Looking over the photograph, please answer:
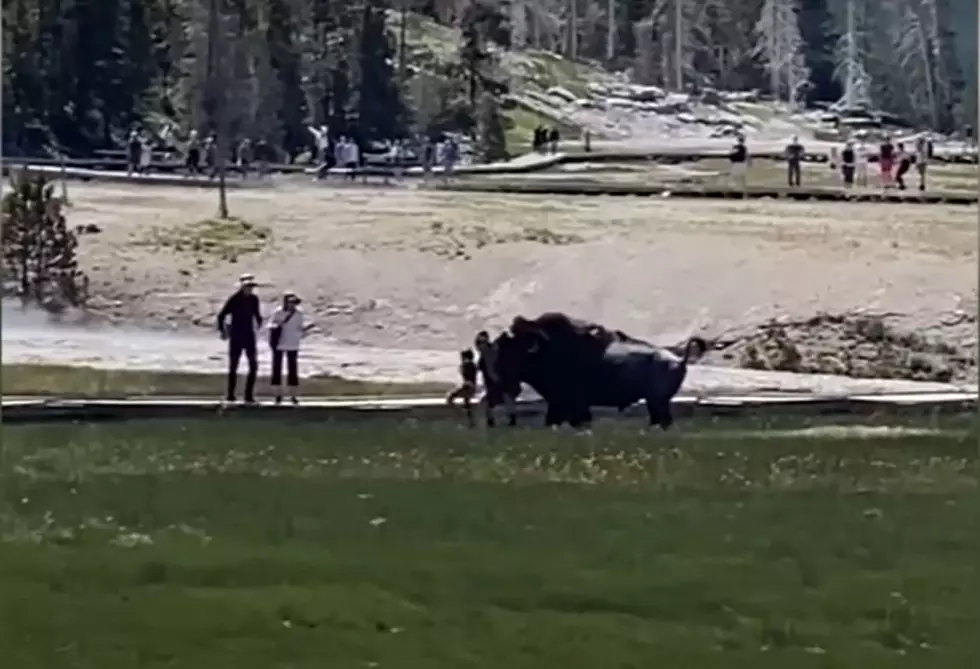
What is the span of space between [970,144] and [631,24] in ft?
2.66

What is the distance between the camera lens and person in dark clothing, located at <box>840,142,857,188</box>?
3.75 m

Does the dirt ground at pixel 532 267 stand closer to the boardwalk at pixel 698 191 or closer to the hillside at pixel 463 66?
the boardwalk at pixel 698 191

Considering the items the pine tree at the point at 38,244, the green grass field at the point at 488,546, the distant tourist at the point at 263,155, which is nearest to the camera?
the green grass field at the point at 488,546

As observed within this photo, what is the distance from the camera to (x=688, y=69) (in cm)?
372

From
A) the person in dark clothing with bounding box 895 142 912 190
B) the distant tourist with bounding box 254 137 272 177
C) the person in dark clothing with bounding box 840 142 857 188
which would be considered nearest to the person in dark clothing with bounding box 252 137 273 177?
the distant tourist with bounding box 254 137 272 177

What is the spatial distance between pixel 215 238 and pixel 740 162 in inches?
47.0

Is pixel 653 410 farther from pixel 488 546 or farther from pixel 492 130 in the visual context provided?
pixel 492 130

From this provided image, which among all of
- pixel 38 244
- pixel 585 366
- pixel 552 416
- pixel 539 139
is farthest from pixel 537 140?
pixel 38 244

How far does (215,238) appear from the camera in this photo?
367 centimetres

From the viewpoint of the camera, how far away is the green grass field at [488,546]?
3229 mm

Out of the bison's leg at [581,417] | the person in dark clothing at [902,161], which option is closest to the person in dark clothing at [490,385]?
the bison's leg at [581,417]

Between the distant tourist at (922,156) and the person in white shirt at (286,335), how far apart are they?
1424 mm

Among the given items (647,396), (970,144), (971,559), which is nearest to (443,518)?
(647,396)

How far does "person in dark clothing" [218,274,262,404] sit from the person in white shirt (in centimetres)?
Result: 4
